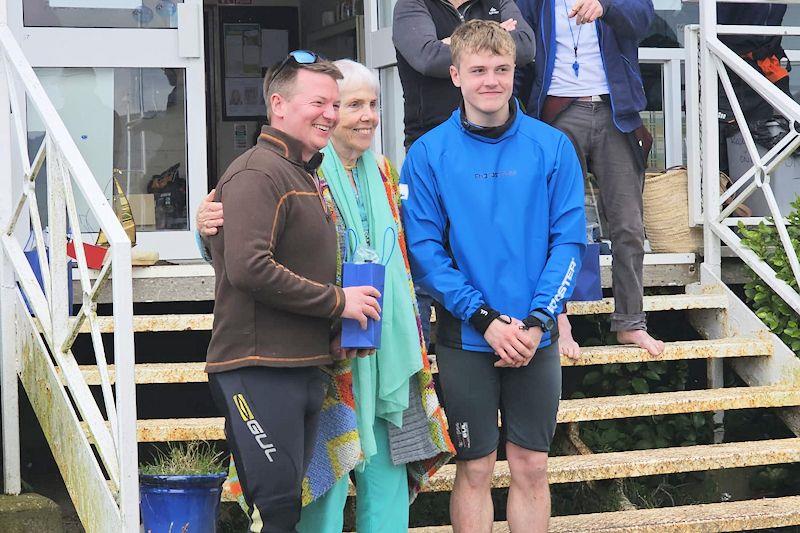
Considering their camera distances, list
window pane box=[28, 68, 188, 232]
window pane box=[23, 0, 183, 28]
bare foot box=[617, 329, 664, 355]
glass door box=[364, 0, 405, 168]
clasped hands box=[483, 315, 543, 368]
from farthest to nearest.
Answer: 1. glass door box=[364, 0, 405, 168]
2. window pane box=[28, 68, 188, 232]
3. window pane box=[23, 0, 183, 28]
4. bare foot box=[617, 329, 664, 355]
5. clasped hands box=[483, 315, 543, 368]

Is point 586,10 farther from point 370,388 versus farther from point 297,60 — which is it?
point 370,388

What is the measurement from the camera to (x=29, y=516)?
4254mm

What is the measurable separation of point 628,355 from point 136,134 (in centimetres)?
275

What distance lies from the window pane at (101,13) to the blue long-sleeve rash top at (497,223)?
2.86m

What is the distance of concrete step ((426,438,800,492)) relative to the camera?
4.45 metres

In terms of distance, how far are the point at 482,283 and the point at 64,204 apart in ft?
4.72

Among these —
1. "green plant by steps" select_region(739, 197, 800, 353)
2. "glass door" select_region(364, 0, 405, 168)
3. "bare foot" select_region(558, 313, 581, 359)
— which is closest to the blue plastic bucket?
"bare foot" select_region(558, 313, 581, 359)

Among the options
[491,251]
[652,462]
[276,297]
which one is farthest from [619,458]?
[276,297]

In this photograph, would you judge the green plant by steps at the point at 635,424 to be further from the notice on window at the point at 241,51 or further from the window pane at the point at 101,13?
the notice on window at the point at 241,51

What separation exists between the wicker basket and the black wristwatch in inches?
97.1

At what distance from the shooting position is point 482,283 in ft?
11.9

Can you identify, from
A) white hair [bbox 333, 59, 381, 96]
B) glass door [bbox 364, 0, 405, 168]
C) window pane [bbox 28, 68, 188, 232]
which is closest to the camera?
white hair [bbox 333, 59, 381, 96]

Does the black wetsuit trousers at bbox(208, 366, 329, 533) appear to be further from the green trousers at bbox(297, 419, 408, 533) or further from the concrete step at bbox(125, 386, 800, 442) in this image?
the concrete step at bbox(125, 386, 800, 442)

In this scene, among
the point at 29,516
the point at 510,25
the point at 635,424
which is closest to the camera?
the point at 29,516
